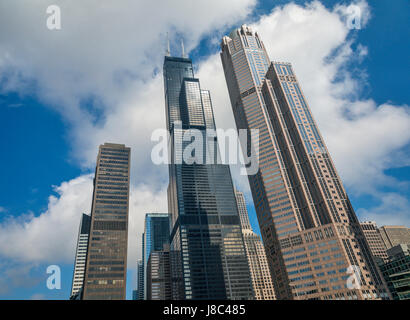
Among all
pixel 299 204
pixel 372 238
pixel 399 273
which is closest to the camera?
pixel 399 273

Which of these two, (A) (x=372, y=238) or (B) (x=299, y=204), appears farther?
(A) (x=372, y=238)

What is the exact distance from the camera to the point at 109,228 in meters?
158

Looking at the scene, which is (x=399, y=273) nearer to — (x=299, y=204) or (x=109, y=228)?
(x=299, y=204)

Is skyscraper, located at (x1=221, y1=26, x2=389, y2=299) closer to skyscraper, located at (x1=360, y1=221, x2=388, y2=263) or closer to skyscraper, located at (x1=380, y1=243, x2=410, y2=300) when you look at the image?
skyscraper, located at (x1=380, y1=243, x2=410, y2=300)

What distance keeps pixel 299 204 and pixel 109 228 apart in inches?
4258

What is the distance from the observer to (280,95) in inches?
7190

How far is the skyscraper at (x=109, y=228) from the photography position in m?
142

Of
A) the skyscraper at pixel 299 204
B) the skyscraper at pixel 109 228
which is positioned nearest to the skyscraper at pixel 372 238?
the skyscraper at pixel 299 204

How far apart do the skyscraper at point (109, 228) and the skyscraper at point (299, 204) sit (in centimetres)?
8109

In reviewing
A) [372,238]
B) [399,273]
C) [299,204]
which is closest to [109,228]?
[299,204]

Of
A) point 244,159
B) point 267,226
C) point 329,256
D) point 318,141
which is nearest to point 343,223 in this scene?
point 329,256

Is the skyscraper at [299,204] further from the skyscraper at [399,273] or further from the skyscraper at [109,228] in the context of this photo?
the skyscraper at [109,228]
